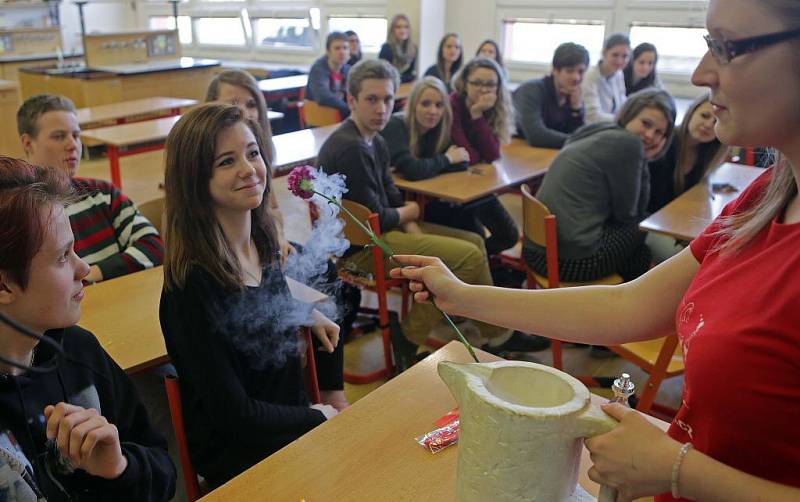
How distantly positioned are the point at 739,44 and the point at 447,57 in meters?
5.65

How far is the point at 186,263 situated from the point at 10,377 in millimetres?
478

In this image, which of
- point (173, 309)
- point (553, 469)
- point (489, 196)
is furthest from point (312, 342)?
point (489, 196)

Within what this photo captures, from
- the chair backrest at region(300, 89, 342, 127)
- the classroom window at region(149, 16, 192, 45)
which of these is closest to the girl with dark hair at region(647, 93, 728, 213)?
the chair backrest at region(300, 89, 342, 127)

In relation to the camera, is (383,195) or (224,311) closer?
(224,311)

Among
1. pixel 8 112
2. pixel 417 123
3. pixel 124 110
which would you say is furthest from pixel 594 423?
pixel 8 112

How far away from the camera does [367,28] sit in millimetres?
8086

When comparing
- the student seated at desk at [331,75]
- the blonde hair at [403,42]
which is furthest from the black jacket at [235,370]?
the blonde hair at [403,42]

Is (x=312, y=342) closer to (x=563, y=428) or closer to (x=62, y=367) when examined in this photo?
(x=62, y=367)

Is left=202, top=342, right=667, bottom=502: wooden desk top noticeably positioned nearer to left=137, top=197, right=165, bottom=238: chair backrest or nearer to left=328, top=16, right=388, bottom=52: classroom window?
left=137, top=197, right=165, bottom=238: chair backrest

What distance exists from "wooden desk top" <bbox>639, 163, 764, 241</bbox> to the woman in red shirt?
5.64 feet

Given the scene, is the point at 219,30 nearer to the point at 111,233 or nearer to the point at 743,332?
the point at 111,233

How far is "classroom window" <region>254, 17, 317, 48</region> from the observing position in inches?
339

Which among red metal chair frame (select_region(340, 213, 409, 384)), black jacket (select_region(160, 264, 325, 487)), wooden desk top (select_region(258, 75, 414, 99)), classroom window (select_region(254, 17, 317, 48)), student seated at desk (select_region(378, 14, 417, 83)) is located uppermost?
classroom window (select_region(254, 17, 317, 48))

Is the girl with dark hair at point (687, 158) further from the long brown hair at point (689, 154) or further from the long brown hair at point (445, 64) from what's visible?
the long brown hair at point (445, 64)
